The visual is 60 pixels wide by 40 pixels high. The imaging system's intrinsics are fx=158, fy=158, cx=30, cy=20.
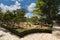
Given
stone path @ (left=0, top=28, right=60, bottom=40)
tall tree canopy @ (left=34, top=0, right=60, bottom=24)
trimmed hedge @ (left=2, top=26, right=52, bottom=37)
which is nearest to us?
stone path @ (left=0, top=28, right=60, bottom=40)

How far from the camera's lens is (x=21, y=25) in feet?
49.2

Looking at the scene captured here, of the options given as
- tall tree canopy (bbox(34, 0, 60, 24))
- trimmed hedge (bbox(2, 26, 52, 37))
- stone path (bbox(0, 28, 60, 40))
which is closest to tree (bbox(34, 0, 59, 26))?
tall tree canopy (bbox(34, 0, 60, 24))

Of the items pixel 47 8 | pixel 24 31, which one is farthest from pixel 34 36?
pixel 47 8

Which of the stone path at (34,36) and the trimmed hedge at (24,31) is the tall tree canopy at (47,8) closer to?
the trimmed hedge at (24,31)

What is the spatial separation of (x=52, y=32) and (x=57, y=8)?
288 inches

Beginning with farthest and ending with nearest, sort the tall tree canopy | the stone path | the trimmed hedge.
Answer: the tall tree canopy → the trimmed hedge → the stone path

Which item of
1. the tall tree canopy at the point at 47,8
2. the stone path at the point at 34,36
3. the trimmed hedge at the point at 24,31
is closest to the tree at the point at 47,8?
the tall tree canopy at the point at 47,8

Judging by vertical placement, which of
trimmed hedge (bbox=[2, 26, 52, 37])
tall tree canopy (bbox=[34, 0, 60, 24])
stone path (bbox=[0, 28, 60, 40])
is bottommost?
stone path (bbox=[0, 28, 60, 40])

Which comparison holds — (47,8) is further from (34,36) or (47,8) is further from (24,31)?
(34,36)

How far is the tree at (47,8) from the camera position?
1948cm

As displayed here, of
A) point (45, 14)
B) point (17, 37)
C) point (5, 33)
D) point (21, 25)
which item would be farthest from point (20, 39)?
point (45, 14)

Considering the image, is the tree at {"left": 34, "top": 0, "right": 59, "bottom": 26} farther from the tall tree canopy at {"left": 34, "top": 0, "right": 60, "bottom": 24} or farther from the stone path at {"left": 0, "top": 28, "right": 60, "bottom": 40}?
the stone path at {"left": 0, "top": 28, "right": 60, "bottom": 40}

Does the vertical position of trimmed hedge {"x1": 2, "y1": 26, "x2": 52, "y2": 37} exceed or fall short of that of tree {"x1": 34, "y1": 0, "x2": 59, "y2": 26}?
it falls short

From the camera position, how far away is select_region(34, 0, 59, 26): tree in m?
19.5
